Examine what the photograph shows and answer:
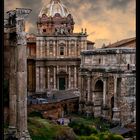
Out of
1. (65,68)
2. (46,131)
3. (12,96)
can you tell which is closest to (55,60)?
(65,68)

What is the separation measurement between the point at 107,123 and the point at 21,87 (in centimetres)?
1505

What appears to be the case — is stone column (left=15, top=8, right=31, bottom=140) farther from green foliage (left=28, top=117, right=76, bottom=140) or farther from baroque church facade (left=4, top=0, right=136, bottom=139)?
green foliage (left=28, top=117, right=76, bottom=140)

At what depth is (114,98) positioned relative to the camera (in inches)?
1047

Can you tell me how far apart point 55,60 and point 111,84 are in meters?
9.21

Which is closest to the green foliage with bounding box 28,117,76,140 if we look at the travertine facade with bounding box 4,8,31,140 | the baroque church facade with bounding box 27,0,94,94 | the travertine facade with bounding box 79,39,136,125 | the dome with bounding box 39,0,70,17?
the travertine facade with bounding box 4,8,31,140

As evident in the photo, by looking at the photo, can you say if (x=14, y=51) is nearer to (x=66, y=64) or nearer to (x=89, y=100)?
(x=89, y=100)

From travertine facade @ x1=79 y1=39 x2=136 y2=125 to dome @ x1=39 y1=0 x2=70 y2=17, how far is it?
9.48 meters

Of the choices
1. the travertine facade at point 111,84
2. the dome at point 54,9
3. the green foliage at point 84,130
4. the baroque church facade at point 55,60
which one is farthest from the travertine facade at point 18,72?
the dome at point 54,9

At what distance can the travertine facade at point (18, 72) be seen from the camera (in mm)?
12000

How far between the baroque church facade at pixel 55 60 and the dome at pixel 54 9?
9.59 ft

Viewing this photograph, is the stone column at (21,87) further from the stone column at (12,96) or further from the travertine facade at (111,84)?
the travertine facade at (111,84)

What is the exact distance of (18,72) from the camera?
1200 centimetres

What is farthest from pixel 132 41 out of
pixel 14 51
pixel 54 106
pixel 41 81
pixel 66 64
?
pixel 14 51

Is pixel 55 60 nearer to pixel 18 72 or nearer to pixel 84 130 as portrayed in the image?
pixel 84 130
